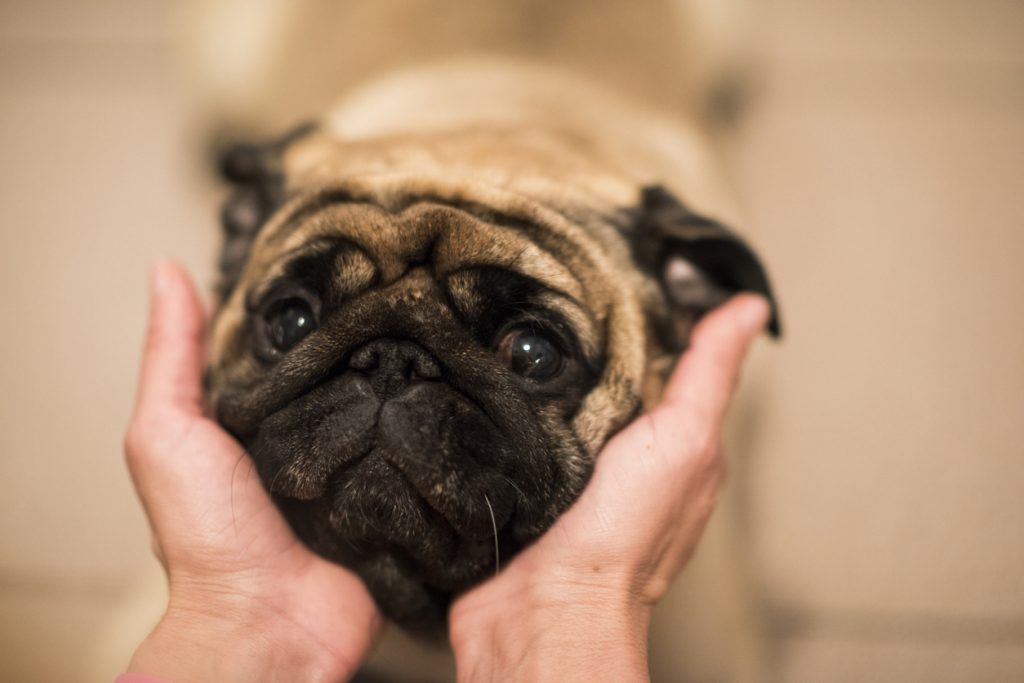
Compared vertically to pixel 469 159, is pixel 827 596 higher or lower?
lower

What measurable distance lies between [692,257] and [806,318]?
4.22 ft

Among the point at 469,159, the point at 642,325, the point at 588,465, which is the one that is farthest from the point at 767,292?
the point at 469,159

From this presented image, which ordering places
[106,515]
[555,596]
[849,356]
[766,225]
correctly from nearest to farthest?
[555,596] → [106,515] → [849,356] → [766,225]

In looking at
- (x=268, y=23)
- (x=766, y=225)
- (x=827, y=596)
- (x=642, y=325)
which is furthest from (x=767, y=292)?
(x=268, y=23)

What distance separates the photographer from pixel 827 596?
8.43ft

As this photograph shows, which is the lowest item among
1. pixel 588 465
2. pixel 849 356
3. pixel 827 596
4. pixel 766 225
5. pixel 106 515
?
pixel 827 596

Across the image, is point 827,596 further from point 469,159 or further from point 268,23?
point 268,23

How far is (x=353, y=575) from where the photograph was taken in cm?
178

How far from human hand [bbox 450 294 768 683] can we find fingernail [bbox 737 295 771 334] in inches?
10.7

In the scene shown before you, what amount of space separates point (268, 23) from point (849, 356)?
2.95m

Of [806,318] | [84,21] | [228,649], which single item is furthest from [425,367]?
[84,21]

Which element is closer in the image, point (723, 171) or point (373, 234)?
point (373, 234)

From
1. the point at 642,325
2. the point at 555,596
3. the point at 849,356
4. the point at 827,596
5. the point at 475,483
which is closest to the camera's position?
the point at 475,483

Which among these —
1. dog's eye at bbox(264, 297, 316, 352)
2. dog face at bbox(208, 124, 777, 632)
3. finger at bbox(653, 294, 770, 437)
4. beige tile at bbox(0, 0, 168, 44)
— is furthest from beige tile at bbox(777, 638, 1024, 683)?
beige tile at bbox(0, 0, 168, 44)
